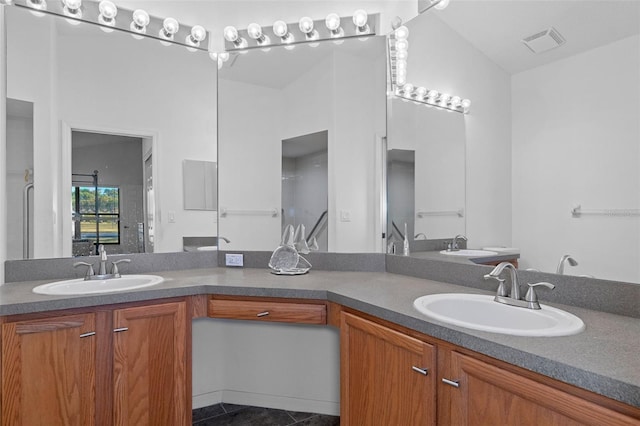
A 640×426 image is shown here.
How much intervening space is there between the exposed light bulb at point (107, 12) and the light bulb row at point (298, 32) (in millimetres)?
622

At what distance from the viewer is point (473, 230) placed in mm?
1640

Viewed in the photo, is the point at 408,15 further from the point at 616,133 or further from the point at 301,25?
the point at 616,133

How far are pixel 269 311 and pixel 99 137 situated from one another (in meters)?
1.39

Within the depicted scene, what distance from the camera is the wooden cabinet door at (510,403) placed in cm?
78

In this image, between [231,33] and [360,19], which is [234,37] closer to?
[231,33]

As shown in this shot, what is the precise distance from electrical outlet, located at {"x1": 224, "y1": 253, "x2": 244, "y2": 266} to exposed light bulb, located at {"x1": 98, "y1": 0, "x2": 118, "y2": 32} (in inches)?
58.4

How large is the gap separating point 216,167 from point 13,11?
1.26 meters

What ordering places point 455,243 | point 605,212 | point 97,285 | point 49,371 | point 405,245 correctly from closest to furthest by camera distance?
point 605,212 < point 49,371 < point 455,243 < point 97,285 < point 405,245

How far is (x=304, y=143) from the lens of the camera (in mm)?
2318

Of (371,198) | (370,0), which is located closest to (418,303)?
(371,198)

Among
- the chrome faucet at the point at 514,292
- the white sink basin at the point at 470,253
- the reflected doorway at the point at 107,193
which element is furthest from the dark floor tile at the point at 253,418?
the chrome faucet at the point at 514,292

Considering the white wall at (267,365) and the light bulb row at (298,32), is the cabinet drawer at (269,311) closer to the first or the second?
the white wall at (267,365)

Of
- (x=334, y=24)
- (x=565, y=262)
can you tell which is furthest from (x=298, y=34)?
(x=565, y=262)

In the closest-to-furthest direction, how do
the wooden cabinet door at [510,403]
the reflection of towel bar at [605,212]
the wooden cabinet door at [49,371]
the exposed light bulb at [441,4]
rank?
the wooden cabinet door at [510,403], the reflection of towel bar at [605,212], the wooden cabinet door at [49,371], the exposed light bulb at [441,4]
